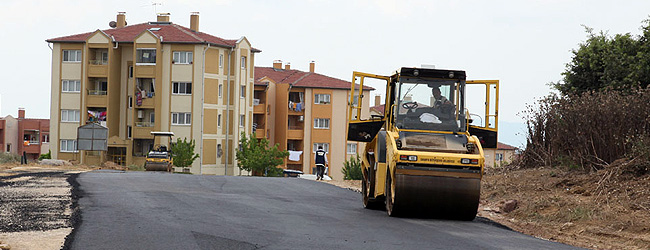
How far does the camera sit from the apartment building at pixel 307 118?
86062mm

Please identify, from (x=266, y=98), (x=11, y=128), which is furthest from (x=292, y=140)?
(x=11, y=128)

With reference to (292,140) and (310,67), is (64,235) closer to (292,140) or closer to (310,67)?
(292,140)

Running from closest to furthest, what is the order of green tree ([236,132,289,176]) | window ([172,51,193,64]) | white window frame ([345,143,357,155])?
green tree ([236,132,289,176]), window ([172,51,193,64]), white window frame ([345,143,357,155])

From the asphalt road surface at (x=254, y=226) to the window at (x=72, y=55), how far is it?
173 ft

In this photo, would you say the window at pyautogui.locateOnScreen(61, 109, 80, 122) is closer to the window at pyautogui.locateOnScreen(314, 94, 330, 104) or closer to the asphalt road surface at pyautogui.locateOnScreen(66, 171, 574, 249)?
→ the window at pyautogui.locateOnScreen(314, 94, 330, 104)

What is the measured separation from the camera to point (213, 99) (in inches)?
2815

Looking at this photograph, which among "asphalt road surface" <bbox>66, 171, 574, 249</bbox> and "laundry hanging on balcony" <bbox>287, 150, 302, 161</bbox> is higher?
"asphalt road surface" <bbox>66, 171, 574, 249</bbox>

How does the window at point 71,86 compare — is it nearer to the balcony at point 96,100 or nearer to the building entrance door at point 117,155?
the balcony at point 96,100

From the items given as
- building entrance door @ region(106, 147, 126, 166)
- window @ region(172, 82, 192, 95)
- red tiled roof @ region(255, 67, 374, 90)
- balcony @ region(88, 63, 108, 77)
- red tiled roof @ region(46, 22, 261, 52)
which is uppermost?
red tiled roof @ region(46, 22, 261, 52)

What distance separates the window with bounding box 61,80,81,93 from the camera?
236ft

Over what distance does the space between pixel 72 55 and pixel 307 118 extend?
24.8 metres

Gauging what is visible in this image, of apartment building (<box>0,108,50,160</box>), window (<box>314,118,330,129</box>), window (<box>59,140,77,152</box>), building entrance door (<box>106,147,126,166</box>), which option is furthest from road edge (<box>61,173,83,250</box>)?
apartment building (<box>0,108,50,160</box>)

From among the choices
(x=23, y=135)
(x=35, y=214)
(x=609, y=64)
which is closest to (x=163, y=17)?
(x=23, y=135)

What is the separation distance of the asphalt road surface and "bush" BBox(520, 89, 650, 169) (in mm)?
5778
